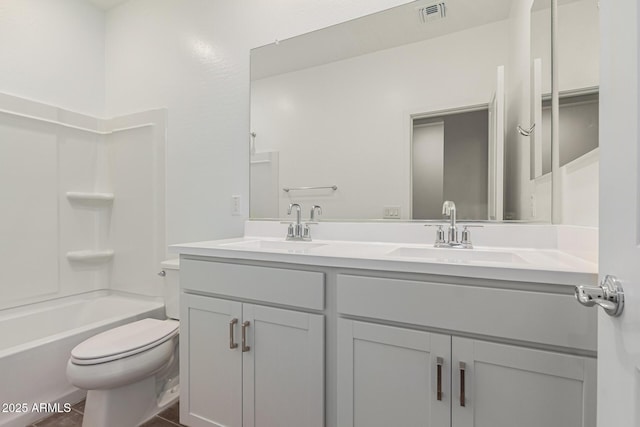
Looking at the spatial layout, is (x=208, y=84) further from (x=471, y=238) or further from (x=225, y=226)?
(x=471, y=238)

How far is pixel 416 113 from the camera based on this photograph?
59.1 inches

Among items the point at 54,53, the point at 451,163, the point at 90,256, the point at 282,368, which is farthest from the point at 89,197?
the point at 451,163

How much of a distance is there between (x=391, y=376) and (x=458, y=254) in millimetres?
522

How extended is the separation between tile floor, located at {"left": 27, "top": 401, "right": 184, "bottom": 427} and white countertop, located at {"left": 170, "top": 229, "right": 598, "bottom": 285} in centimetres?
87

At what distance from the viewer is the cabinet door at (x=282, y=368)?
3.63 ft

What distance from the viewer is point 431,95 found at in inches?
58.1

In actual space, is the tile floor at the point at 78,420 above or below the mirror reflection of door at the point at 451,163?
below

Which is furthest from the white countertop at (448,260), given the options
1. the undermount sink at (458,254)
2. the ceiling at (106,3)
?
the ceiling at (106,3)

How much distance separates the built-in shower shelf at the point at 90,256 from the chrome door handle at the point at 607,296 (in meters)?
2.70

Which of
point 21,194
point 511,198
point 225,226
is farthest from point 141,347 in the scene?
point 511,198

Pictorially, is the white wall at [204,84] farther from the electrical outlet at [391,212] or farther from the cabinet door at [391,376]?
the cabinet door at [391,376]

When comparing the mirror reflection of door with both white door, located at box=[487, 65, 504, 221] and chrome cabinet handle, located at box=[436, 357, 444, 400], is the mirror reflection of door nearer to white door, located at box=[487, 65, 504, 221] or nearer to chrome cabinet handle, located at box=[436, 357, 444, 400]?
white door, located at box=[487, 65, 504, 221]

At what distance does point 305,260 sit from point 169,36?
197cm

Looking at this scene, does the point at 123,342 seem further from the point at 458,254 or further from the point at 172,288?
the point at 458,254
